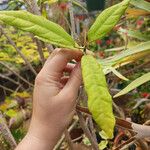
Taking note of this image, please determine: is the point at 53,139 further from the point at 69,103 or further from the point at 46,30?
the point at 46,30

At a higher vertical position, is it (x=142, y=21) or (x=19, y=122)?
(x=142, y=21)

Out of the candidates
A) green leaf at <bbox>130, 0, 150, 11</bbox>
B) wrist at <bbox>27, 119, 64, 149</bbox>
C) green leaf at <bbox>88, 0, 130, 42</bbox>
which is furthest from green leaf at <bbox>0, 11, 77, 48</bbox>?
green leaf at <bbox>130, 0, 150, 11</bbox>

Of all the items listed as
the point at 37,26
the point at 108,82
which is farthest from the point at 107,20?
the point at 108,82

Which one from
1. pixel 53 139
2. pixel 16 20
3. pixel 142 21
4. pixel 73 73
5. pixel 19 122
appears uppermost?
pixel 16 20

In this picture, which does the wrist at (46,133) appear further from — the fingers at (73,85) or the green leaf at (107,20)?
the green leaf at (107,20)

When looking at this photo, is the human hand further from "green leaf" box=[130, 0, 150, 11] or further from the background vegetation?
"green leaf" box=[130, 0, 150, 11]

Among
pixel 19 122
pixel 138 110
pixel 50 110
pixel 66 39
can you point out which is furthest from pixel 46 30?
pixel 19 122
